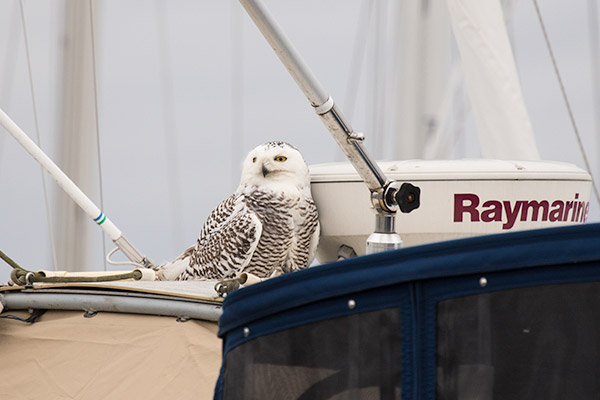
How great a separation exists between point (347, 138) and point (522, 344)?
624 millimetres

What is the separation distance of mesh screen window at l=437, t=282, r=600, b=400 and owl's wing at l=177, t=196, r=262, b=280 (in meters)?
1.50

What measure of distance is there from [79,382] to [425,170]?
1.12 m

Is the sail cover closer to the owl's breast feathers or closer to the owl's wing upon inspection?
the owl's breast feathers

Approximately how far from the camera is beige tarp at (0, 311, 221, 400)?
70.4 inches

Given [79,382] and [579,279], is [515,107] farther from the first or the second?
[579,279]

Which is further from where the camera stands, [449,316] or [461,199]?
[461,199]

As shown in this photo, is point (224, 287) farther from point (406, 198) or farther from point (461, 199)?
point (461, 199)

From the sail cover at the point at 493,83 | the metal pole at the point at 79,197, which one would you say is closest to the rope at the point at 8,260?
the metal pole at the point at 79,197

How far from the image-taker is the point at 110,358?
1.87 m

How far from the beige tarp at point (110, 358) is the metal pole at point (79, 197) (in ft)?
3.28

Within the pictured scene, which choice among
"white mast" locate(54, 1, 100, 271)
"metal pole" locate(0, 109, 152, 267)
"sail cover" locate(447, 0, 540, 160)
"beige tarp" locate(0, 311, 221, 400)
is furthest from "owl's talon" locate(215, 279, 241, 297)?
"white mast" locate(54, 1, 100, 271)

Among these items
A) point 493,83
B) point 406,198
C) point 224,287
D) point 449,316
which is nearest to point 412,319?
point 449,316

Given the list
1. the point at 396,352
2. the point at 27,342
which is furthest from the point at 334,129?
the point at 27,342

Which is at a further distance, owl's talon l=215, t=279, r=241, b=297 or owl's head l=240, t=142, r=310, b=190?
owl's head l=240, t=142, r=310, b=190
